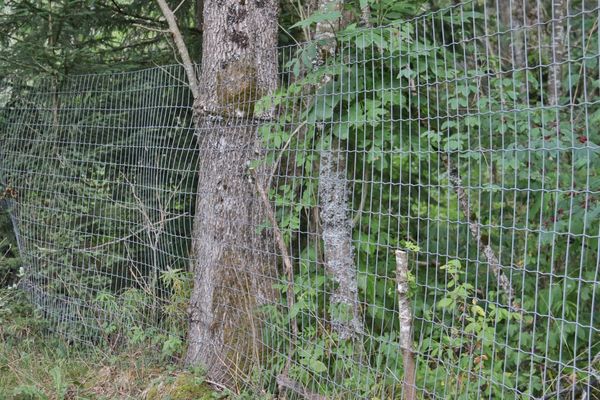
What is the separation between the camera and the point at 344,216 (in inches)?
166

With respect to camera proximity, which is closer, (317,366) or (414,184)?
(414,184)

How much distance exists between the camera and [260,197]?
4.43 m

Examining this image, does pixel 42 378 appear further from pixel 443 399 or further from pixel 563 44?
pixel 563 44

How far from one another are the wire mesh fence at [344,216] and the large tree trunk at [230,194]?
2 cm

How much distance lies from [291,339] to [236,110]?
1686mm

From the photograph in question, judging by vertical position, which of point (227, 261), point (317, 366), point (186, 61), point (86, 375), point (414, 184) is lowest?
point (86, 375)

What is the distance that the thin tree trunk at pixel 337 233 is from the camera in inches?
A: 152

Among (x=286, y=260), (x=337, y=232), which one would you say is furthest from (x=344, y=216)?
(x=286, y=260)

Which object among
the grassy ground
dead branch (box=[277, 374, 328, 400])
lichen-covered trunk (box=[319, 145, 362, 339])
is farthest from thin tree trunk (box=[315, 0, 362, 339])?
the grassy ground

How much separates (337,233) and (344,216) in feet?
0.40

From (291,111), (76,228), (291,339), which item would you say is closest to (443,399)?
(291,339)

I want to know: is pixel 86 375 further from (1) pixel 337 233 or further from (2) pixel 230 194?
(1) pixel 337 233

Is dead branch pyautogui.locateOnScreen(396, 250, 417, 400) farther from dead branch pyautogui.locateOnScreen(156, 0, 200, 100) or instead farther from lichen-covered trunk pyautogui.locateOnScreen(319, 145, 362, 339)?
dead branch pyautogui.locateOnScreen(156, 0, 200, 100)

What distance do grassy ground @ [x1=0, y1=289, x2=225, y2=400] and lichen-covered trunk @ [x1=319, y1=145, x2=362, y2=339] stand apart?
97 centimetres
